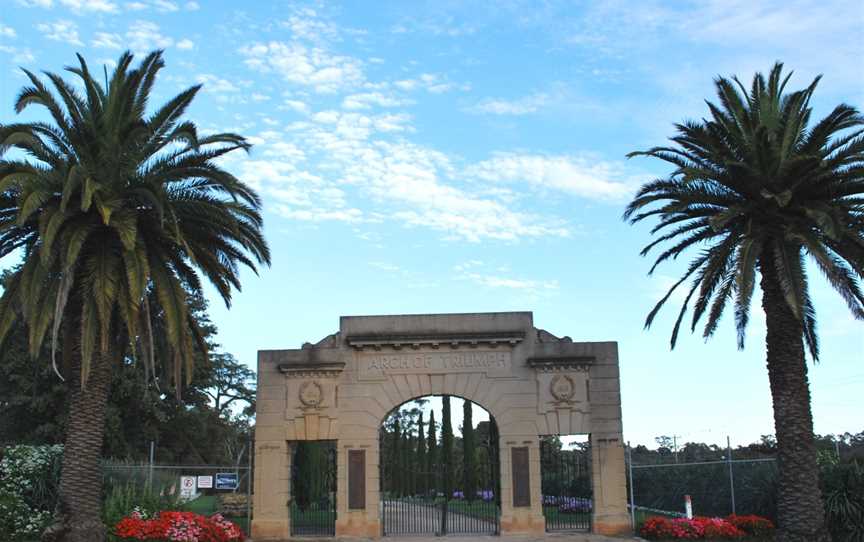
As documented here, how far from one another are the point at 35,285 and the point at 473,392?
12.0m

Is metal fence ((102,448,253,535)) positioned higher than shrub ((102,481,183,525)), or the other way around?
metal fence ((102,448,253,535))

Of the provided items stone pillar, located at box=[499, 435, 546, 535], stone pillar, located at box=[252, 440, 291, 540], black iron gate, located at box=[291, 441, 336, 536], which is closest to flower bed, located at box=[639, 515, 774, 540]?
stone pillar, located at box=[499, 435, 546, 535]

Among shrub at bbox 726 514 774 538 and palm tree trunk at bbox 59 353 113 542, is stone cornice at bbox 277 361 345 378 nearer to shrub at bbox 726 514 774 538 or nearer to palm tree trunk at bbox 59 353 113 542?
palm tree trunk at bbox 59 353 113 542

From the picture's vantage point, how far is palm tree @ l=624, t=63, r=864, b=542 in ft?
60.7

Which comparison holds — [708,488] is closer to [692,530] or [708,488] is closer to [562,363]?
[692,530]

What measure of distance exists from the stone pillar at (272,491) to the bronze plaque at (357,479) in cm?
182

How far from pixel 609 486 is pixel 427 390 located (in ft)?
19.0

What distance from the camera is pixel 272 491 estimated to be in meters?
23.3

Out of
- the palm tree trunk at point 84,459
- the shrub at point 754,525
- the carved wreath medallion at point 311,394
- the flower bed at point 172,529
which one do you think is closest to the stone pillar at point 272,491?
the carved wreath medallion at point 311,394

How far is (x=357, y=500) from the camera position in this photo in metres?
23.1

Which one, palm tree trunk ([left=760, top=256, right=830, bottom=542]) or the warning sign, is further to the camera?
the warning sign

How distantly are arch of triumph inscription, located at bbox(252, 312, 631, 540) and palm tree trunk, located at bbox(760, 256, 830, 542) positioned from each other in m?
5.12

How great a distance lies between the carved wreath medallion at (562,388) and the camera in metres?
23.6

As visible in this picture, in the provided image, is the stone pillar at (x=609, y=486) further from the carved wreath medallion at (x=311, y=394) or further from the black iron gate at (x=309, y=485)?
the black iron gate at (x=309, y=485)
